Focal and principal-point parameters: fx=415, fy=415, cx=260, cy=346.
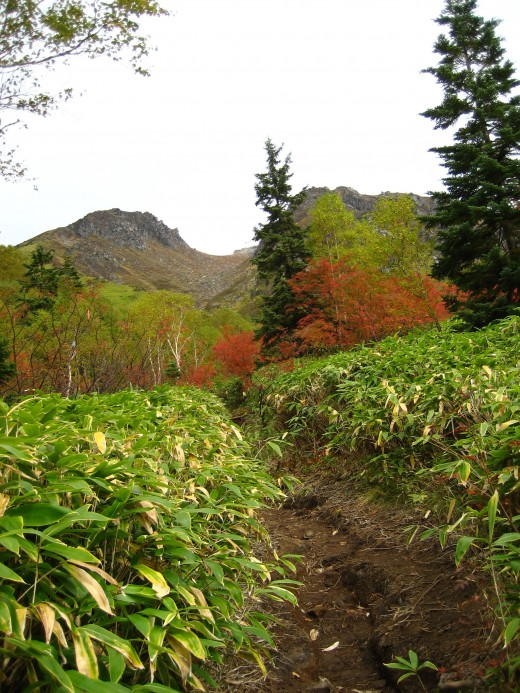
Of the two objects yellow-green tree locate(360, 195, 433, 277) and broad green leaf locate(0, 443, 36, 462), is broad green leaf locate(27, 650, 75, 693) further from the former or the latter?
yellow-green tree locate(360, 195, 433, 277)

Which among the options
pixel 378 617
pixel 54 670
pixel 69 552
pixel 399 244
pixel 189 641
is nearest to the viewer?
pixel 54 670

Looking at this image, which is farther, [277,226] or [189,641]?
[277,226]

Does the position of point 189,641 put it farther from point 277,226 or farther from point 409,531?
point 277,226

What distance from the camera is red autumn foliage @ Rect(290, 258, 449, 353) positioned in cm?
952

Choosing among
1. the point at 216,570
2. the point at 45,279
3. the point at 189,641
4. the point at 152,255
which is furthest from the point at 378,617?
the point at 152,255

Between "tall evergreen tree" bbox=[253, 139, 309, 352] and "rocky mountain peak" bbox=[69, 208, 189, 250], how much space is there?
108 meters

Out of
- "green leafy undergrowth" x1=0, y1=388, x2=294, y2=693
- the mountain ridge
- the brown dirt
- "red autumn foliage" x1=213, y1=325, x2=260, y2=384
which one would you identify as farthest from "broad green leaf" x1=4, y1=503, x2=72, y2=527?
the mountain ridge

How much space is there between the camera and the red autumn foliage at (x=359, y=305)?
9.52 metres

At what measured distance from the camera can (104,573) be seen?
4.18ft

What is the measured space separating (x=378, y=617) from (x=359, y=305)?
333 inches

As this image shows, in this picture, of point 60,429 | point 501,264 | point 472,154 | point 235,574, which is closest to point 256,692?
point 235,574

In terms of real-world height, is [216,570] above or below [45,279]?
below

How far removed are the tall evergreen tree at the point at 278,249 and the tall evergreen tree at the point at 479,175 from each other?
19.2ft

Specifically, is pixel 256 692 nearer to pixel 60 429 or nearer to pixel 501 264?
pixel 60 429
